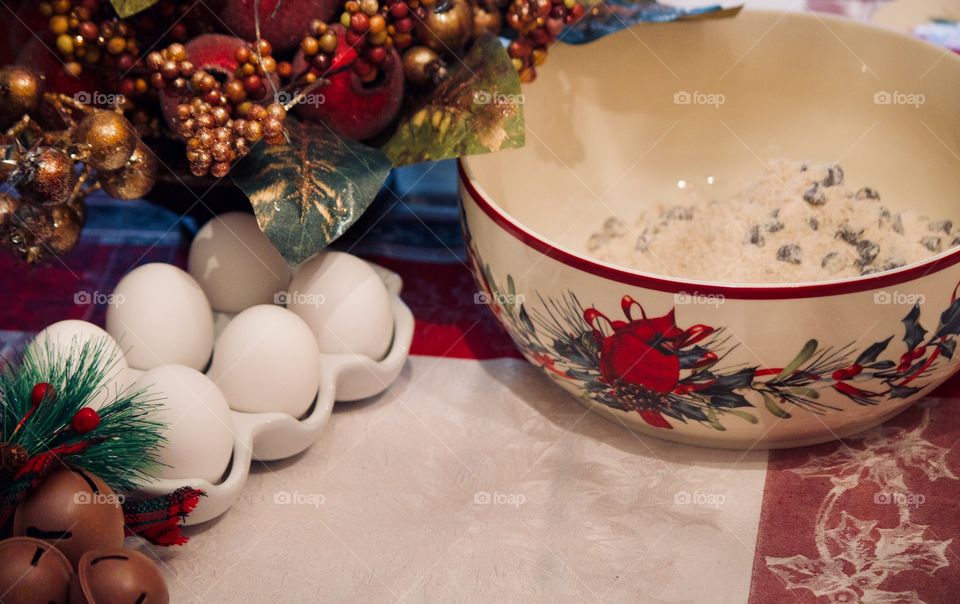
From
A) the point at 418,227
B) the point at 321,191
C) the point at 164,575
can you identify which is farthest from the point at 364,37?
the point at 164,575

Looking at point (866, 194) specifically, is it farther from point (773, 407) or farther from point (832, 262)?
point (773, 407)

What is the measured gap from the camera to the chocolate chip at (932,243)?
593 mm

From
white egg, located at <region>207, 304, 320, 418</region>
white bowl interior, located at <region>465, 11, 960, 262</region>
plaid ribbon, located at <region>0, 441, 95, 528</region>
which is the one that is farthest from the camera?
white bowl interior, located at <region>465, 11, 960, 262</region>

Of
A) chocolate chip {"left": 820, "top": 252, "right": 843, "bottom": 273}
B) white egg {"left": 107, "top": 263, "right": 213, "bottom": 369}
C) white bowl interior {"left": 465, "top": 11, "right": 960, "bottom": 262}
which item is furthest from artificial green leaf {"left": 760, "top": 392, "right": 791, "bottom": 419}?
white egg {"left": 107, "top": 263, "right": 213, "bottom": 369}

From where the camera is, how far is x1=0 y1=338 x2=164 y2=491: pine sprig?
1.54ft

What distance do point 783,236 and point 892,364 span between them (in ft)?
0.41

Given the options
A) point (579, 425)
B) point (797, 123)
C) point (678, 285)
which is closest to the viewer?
point (678, 285)

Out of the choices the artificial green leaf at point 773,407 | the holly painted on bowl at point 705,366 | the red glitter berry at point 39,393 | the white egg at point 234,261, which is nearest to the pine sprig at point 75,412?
the red glitter berry at point 39,393

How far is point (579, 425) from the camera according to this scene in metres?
0.60

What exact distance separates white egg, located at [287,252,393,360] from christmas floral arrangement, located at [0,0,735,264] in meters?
0.05

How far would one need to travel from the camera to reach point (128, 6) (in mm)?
547

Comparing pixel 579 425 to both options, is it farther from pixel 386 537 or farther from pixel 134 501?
pixel 134 501

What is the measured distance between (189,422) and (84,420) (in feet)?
0.18

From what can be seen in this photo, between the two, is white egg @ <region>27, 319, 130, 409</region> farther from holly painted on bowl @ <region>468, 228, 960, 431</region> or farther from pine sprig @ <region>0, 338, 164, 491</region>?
holly painted on bowl @ <region>468, 228, 960, 431</region>
